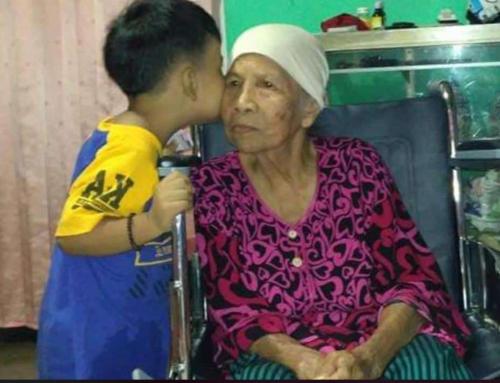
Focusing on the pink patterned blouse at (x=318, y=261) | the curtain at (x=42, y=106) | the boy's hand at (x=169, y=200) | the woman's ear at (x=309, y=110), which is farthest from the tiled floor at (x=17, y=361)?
the boy's hand at (x=169, y=200)

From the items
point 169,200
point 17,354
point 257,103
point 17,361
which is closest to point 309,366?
point 169,200

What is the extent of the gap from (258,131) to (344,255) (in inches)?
10.3

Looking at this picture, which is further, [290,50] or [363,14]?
[363,14]

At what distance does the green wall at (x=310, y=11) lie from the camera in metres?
3.00

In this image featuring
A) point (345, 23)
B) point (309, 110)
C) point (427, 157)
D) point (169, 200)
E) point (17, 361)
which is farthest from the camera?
point (17, 361)

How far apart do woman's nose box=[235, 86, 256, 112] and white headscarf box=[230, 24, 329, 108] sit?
0.22ft

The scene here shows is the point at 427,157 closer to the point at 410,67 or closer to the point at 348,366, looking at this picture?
the point at 348,366

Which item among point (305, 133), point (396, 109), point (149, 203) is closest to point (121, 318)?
point (149, 203)

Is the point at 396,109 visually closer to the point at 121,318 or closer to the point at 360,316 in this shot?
the point at 360,316

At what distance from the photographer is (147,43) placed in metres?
1.37

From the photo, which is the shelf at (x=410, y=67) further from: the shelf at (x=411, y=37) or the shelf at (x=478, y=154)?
the shelf at (x=478, y=154)

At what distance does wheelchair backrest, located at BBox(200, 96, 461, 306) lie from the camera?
1805 millimetres

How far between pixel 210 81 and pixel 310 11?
1692 mm

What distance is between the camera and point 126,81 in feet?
4.53
